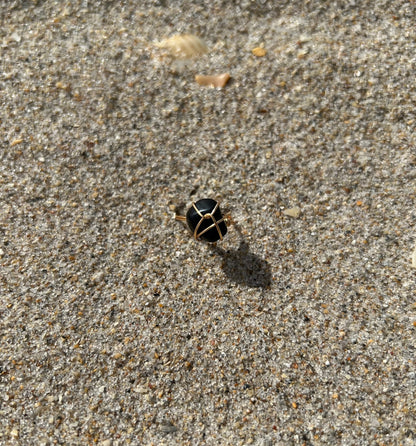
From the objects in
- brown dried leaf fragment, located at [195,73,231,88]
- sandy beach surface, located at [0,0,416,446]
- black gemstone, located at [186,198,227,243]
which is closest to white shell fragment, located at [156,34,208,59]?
sandy beach surface, located at [0,0,416,446]

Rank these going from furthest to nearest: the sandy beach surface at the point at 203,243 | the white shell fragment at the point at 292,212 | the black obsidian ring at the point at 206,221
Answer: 1. the white shell fragment at the point at 292,212
2. the black obsidian ring at the point at 206,221
3. the sandy beach surface at the point at 203,243

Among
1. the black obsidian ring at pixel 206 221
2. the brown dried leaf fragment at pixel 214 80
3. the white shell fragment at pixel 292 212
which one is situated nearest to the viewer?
the black obsidian ring at pixel 206 221

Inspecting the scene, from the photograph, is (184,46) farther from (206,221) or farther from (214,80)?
(206,221)

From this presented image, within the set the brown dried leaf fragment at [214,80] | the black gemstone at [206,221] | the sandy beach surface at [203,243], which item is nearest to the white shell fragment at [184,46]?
the sandy beach surface at [203,243]

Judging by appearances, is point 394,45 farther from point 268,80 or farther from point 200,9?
point 200,9

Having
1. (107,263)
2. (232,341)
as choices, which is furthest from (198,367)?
(107,263)

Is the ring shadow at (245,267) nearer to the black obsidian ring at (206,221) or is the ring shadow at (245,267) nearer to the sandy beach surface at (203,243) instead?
the sandy beach surface at (203,243)

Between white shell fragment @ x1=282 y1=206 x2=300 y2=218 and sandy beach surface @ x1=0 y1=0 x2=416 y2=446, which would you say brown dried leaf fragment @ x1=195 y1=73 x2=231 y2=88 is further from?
white shell fragment @ x1=282 y1=206 x2=300 y2=218
